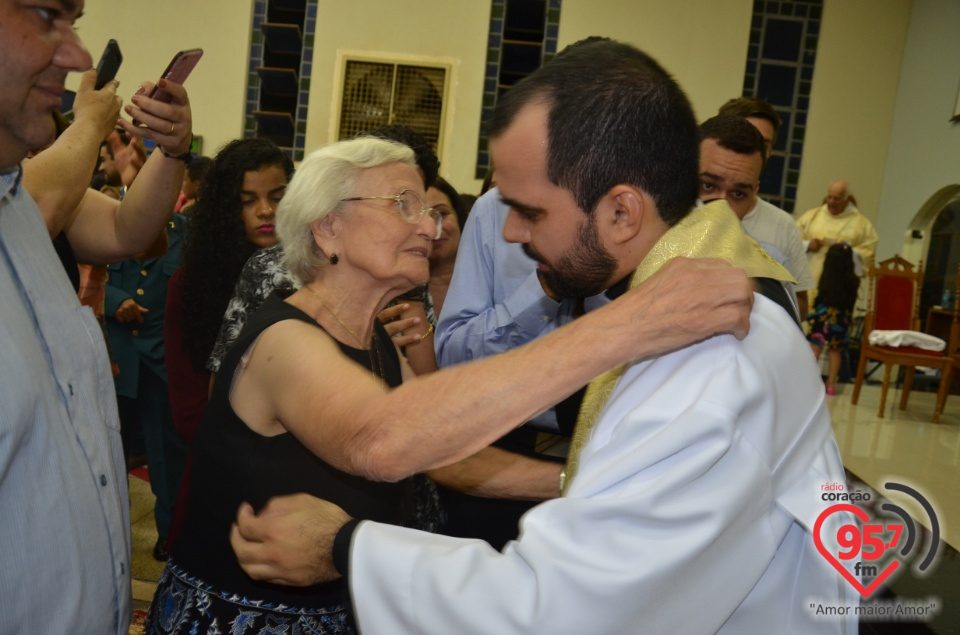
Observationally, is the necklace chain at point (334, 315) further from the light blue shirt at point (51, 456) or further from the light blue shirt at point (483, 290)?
the light blue shirt at point (483, 290)

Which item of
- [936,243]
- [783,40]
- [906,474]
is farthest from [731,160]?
[783,40]

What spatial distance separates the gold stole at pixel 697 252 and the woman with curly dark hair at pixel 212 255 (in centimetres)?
202

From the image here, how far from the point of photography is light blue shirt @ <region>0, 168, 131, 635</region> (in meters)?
1.17

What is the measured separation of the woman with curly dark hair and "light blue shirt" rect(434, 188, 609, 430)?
82 centimetres

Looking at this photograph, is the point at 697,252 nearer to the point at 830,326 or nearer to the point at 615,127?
the point at 615,127

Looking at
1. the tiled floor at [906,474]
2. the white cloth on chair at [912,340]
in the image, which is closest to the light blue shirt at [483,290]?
the tiled floor at [906,474]

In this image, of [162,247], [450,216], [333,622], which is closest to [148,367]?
[162,247]

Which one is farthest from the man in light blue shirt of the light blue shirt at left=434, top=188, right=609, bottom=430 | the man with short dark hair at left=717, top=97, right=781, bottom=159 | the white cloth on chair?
the white cloth on chair

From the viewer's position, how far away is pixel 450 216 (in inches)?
141

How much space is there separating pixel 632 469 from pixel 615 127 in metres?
0.64

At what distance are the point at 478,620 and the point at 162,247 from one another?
2374mm

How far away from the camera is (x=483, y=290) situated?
287cm

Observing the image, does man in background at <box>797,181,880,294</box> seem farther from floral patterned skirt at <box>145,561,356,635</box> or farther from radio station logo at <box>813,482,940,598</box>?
floral patterned skirt at <box>145,561,356,635</box>

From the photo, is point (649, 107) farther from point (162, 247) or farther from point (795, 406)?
point (162, 247)
